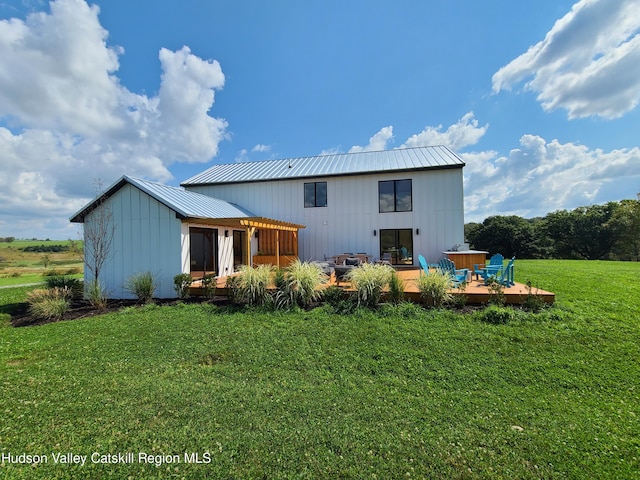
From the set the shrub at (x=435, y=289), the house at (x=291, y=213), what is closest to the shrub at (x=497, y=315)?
the shrub at (x=435, y=289)

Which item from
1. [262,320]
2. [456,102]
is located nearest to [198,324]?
[262,320]

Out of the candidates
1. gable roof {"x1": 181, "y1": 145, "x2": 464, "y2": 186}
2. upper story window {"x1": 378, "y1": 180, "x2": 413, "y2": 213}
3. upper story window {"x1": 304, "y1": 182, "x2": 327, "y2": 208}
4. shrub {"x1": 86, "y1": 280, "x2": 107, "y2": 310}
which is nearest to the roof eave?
gable roof {"x1": 181, "y1": 145, "x2": 464, "y2": 186}

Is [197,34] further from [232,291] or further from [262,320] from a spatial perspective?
[262,320]

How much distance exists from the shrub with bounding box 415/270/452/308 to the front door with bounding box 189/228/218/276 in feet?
27.7

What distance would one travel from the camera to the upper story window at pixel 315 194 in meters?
15.0

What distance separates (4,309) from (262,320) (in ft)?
30.1

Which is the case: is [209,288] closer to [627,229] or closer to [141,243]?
[141,243]

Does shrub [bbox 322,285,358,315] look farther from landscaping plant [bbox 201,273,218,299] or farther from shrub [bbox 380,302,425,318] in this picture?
landscaping plant [bbox 201,273,218,299]

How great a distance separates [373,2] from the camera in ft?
32.9

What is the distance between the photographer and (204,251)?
37.2ft

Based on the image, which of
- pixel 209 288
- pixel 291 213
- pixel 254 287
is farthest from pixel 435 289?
pixel 291 213

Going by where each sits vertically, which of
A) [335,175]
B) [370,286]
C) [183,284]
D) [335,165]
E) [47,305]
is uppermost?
[335,165]

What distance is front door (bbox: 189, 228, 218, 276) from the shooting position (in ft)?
35.6

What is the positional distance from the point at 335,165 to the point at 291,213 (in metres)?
3.86
